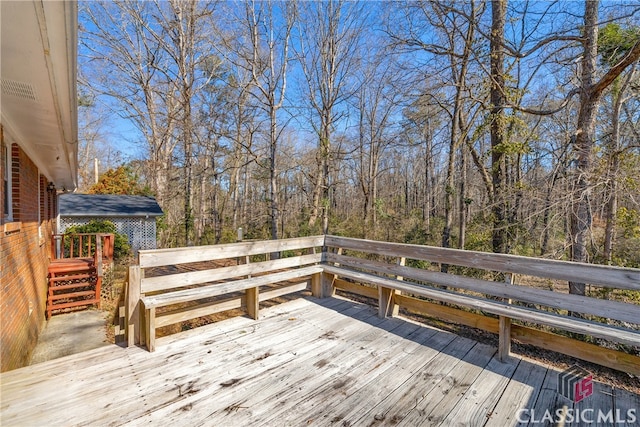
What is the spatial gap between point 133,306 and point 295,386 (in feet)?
5.74

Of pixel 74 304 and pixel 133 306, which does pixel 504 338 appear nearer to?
pixel 133 306

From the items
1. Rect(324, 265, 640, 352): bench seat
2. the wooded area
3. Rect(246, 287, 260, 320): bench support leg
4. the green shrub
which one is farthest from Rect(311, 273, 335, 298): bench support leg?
the green shrub

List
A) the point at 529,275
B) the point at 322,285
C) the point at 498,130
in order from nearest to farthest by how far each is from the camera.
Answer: the point at 529,275, the point at 322,285, the point at 498,130

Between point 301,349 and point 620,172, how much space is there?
4.53m

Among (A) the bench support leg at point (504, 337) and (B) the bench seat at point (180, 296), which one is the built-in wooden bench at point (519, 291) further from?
(B) the bench seat at point (180, 296)

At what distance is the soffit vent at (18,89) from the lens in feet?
7.52

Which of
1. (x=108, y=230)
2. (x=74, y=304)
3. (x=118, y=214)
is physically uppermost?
(x=118, y=214)

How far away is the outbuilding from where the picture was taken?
11.1m

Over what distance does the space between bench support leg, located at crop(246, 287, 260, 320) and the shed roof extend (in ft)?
34.0

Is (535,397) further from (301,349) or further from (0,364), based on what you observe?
(0,364)

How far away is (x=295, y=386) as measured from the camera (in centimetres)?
232

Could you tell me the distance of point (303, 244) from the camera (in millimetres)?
4406

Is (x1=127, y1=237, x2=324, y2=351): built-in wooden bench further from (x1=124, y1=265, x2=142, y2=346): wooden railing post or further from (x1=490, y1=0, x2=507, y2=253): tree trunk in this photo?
(x1=490, y1=0, x2=507, y2=253): tree trunk

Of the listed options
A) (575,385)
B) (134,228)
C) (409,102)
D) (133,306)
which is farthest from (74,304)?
(409,102)
